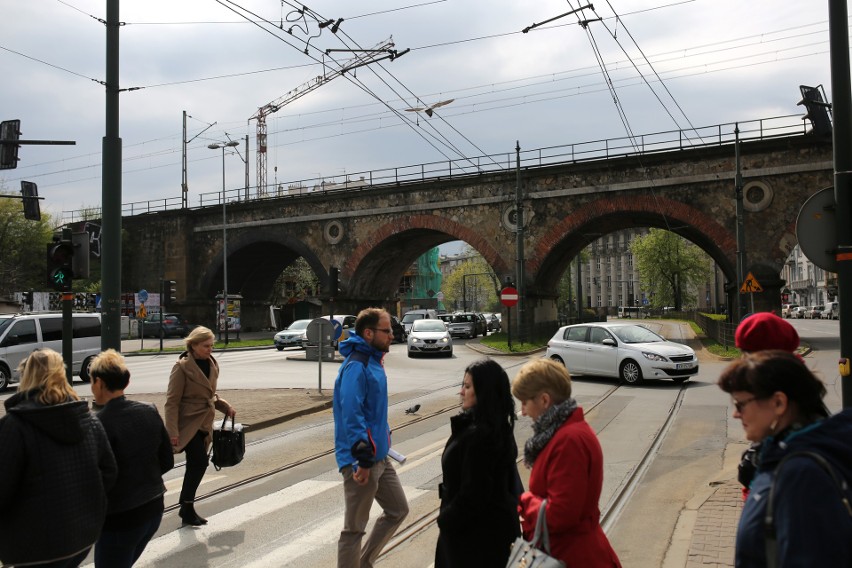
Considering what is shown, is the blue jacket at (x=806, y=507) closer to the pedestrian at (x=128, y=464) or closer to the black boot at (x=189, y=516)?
the pedestrian at (x=128, y=464)

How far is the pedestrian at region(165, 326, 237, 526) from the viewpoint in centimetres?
587

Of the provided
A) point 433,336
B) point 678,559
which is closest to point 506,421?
point 678,559

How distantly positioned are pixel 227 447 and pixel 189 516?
0.64 metres

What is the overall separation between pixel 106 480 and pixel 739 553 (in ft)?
9.64

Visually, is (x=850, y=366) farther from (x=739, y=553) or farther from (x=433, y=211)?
(x=433, y=211)

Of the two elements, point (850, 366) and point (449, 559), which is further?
point (850, 366)

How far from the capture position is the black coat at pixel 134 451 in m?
3.77

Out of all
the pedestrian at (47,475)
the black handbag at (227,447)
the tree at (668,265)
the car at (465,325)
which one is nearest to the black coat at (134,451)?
the pedestrian at (47,475)

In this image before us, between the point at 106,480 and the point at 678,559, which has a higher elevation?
the point at 106,480

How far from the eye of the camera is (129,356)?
2892 cm

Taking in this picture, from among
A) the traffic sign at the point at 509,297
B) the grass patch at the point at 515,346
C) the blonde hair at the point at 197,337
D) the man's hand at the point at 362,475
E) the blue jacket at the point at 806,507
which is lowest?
the grass patch at the point at 515,346

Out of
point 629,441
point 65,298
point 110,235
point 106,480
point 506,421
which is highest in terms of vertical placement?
point 110,235

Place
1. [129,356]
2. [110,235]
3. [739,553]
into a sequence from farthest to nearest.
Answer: [129,356]
[110,235]
[739,553]

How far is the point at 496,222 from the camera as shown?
1332 inches
